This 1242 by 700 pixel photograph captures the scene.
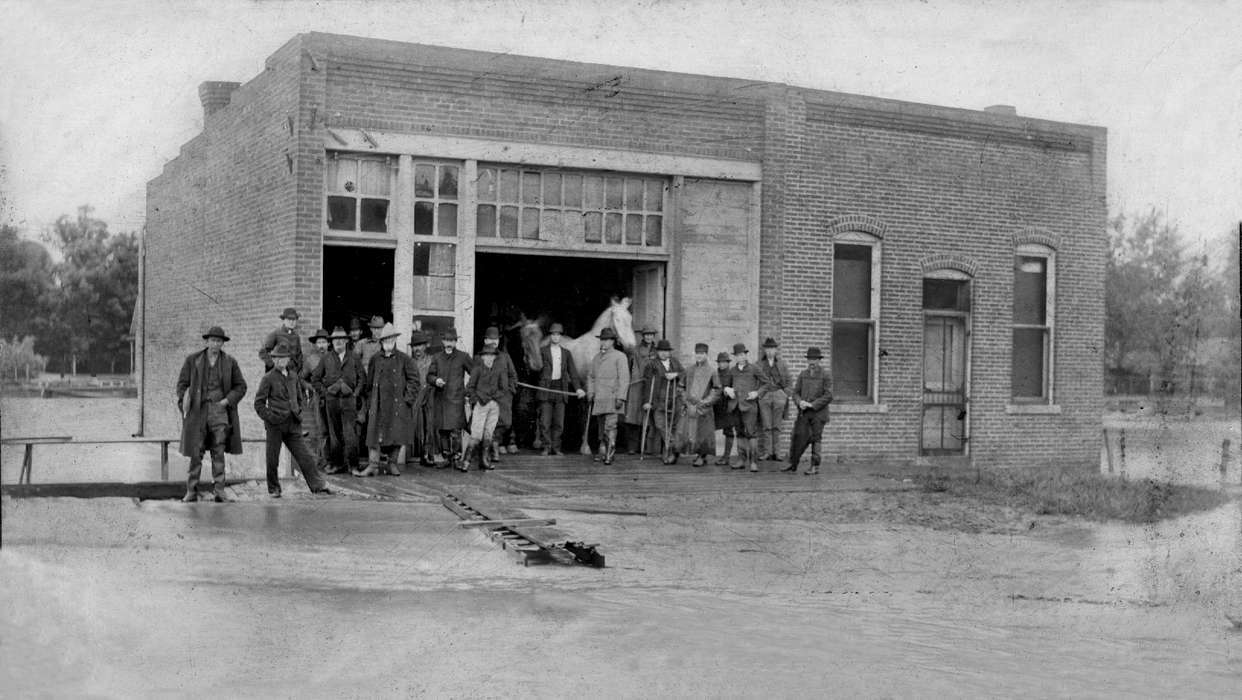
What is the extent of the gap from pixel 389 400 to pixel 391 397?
0.04m

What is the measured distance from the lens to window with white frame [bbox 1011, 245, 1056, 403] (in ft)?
66.9

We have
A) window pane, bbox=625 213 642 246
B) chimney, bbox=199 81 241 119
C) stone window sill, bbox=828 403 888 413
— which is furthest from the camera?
chimney, bbox=199 81 241 119

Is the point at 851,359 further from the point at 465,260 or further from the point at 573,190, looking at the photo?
the point at 465,260

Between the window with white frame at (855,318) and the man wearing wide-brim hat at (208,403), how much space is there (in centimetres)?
977

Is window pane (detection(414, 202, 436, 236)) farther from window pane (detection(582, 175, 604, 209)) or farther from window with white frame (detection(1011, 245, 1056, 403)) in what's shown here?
window with white frame (detection(1011, 245, 1056, 403))

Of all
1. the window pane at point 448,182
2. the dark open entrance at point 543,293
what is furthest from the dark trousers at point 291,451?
the dark open entrance at point 543,293

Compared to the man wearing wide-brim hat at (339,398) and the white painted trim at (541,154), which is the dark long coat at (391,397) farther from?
the white painted trim at (541,154)

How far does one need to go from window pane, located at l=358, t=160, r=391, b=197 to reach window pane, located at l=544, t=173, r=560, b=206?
2238 millimetres

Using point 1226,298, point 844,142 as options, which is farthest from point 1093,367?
point 1226,298

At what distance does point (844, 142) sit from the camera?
1855cm

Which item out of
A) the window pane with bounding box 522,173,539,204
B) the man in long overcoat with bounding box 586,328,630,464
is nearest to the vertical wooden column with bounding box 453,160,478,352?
the window pane with bounding box 522,173,539,204

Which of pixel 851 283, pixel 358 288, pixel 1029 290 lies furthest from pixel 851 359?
pixel 358 288

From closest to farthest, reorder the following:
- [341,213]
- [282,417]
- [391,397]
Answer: [282,417] → [391,397] → [341,213]

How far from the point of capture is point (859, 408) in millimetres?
18703
